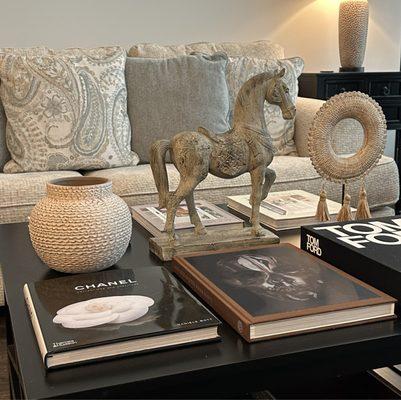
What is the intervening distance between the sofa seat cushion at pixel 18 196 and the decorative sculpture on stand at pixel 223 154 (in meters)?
0.80

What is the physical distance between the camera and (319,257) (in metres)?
1.17

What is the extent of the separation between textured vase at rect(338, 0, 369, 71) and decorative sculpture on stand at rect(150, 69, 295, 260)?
78.7 inches

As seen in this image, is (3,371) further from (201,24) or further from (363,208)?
(201,24)

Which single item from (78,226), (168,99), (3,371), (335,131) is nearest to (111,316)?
(78,226)

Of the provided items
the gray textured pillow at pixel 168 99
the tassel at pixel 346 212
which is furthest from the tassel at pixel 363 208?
the gray textured pillow at pixel 168 99

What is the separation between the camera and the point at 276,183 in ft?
7.36

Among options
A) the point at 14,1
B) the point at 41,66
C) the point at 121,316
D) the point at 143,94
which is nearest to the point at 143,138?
the point at 143,94

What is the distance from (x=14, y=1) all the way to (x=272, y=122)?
130cm

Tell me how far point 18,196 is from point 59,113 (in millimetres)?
444

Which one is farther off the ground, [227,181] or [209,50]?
[209,50]

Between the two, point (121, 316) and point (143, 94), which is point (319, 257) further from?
point (143, 94)

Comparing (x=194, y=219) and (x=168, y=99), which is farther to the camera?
(x=168, y=99)

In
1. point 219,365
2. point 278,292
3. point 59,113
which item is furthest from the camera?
point 59,113

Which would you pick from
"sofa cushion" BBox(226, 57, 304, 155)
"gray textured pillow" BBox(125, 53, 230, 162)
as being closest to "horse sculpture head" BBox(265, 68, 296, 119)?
"gray textured pillow" BBox(125, 53, 230, 162)
